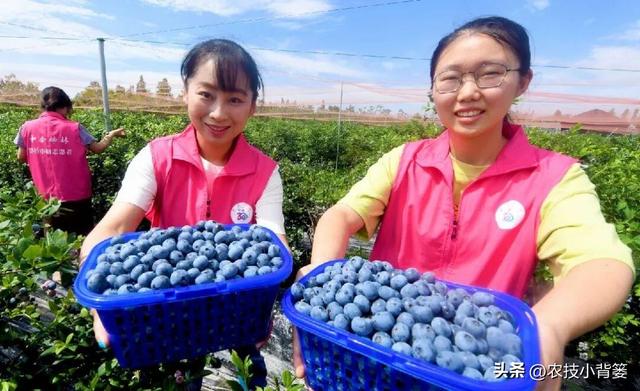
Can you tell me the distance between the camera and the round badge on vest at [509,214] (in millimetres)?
1183

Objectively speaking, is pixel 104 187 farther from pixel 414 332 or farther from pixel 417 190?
pixel 414 332

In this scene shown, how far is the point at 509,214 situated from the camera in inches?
47.2

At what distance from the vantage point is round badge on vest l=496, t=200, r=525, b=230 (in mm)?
1183

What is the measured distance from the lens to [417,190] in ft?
4.39

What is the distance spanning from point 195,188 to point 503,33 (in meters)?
1.14

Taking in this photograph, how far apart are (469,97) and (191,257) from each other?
0.88m

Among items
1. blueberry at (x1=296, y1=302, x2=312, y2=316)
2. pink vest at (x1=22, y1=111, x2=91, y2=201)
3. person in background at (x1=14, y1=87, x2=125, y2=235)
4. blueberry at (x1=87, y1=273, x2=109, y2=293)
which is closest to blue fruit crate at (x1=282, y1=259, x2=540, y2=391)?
blueberry at (x1=296, y1=302, x2=312, y2=316)

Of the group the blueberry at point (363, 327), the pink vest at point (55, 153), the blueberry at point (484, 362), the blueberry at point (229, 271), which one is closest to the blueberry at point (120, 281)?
the blueberry at point (229, 271)

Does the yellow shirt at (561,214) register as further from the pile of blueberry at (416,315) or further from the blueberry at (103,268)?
the blueberry at (103,268)

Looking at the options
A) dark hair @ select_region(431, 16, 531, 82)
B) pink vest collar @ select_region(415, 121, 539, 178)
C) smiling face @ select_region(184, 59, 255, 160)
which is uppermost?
dark hair @ select_region(431, 16, 531, 82)

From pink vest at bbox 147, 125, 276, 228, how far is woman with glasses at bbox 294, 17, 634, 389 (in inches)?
15.4

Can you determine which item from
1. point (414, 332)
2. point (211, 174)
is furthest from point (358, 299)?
point (211, 174)

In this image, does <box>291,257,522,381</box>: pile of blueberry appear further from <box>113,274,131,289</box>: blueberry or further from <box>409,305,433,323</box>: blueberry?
<box>113,274,131,289</box>: blueberry

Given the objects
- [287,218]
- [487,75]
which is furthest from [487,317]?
[287,218]
